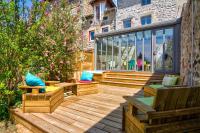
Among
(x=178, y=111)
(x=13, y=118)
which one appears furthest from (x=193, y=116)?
(x=13, y=118)

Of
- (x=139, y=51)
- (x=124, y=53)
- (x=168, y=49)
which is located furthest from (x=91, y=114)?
(x=124, y=53)

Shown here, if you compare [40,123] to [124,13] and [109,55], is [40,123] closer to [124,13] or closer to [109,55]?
[109,55]

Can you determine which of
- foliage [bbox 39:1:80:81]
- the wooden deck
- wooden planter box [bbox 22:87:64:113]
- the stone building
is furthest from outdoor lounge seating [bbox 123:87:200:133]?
the stone building

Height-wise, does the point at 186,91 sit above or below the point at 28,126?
above

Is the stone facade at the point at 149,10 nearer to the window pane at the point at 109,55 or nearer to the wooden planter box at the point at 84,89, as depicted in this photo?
the window pane at the point at 109,55

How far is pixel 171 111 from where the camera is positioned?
246 centimetres

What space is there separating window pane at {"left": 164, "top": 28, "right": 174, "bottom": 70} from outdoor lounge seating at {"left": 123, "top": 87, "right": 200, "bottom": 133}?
6.69 metres

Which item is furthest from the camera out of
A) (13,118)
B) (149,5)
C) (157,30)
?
(149,5)

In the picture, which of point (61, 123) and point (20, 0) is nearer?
point (61, 123)

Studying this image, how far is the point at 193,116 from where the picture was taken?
2.75m

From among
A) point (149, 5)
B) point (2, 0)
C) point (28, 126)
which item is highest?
point (149, 5)

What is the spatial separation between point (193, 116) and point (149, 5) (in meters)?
13.1

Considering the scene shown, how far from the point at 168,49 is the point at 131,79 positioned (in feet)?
7.65

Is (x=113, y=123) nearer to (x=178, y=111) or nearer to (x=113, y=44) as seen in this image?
(x=178, y=111)
